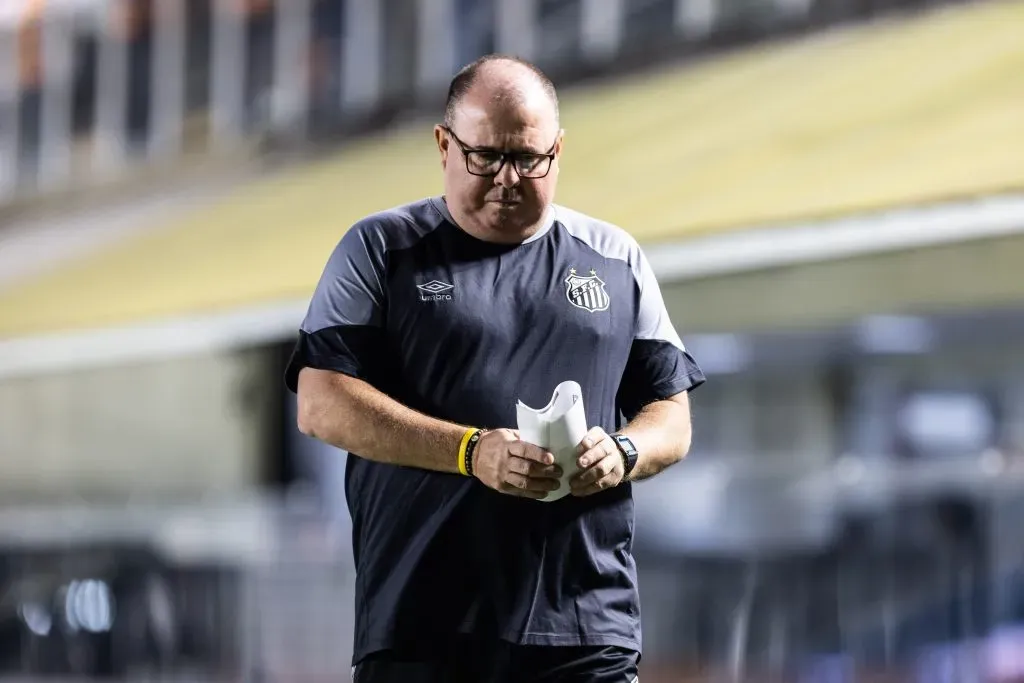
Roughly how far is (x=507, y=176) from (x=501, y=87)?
12 cm

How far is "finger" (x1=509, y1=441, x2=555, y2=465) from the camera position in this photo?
2352 mm

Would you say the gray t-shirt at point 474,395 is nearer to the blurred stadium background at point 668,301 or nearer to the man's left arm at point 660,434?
the man's left arm at point 660,434

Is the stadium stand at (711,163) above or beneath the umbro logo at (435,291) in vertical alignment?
above

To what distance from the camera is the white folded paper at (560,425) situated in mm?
2352

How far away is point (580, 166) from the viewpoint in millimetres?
6844

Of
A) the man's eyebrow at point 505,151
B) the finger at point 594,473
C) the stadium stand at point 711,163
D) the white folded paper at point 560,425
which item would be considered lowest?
the finger at point 594,473

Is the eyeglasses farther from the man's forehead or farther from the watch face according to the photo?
the watch face

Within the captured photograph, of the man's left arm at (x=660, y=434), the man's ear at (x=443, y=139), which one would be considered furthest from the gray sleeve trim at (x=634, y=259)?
the man's ear at (x=443, y=139)

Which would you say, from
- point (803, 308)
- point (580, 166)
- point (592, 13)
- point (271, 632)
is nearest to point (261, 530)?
point (271, 632)

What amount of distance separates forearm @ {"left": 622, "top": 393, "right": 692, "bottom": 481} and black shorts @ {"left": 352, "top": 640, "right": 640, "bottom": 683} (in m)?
0.28

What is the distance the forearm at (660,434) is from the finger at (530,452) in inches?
7.6

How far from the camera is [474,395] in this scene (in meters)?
2.57

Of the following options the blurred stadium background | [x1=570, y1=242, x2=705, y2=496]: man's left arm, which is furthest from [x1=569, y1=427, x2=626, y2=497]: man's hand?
the blurred stadium background

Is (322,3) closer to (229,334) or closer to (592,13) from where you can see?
(592,13)
